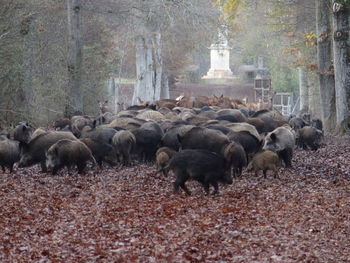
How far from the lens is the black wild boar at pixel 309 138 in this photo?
23.9 meters

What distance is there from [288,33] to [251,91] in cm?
2894

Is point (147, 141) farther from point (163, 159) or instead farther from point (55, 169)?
point (55, 169)

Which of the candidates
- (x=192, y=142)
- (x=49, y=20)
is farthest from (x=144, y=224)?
(x=49, y=20)

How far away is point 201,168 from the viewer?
15141mm

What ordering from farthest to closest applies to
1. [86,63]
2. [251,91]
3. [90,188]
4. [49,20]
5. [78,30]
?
1. [251,91]
2. [86,63]
3. [49,20]
4. [78,30]
5. [90,188]

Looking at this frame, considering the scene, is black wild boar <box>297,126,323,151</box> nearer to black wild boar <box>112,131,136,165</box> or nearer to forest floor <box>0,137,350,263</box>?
forest floor <box>0,137,350,263</box>

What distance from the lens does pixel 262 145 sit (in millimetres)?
19391

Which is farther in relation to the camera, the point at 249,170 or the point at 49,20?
the point at 49,20

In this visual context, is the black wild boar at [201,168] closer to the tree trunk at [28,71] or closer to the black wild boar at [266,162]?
the black wild boar at [266,162]

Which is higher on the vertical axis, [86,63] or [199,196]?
[86,63]

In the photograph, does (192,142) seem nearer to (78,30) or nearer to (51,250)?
(51,250)

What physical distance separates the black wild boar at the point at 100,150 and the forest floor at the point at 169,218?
2.84 ft

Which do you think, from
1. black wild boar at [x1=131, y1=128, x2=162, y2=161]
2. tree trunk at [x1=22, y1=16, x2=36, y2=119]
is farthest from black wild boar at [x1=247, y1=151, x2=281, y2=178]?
tree trunk at [x1=22, y1=16, x2=36, y2=119]

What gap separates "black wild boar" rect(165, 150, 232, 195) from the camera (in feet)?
49.8
